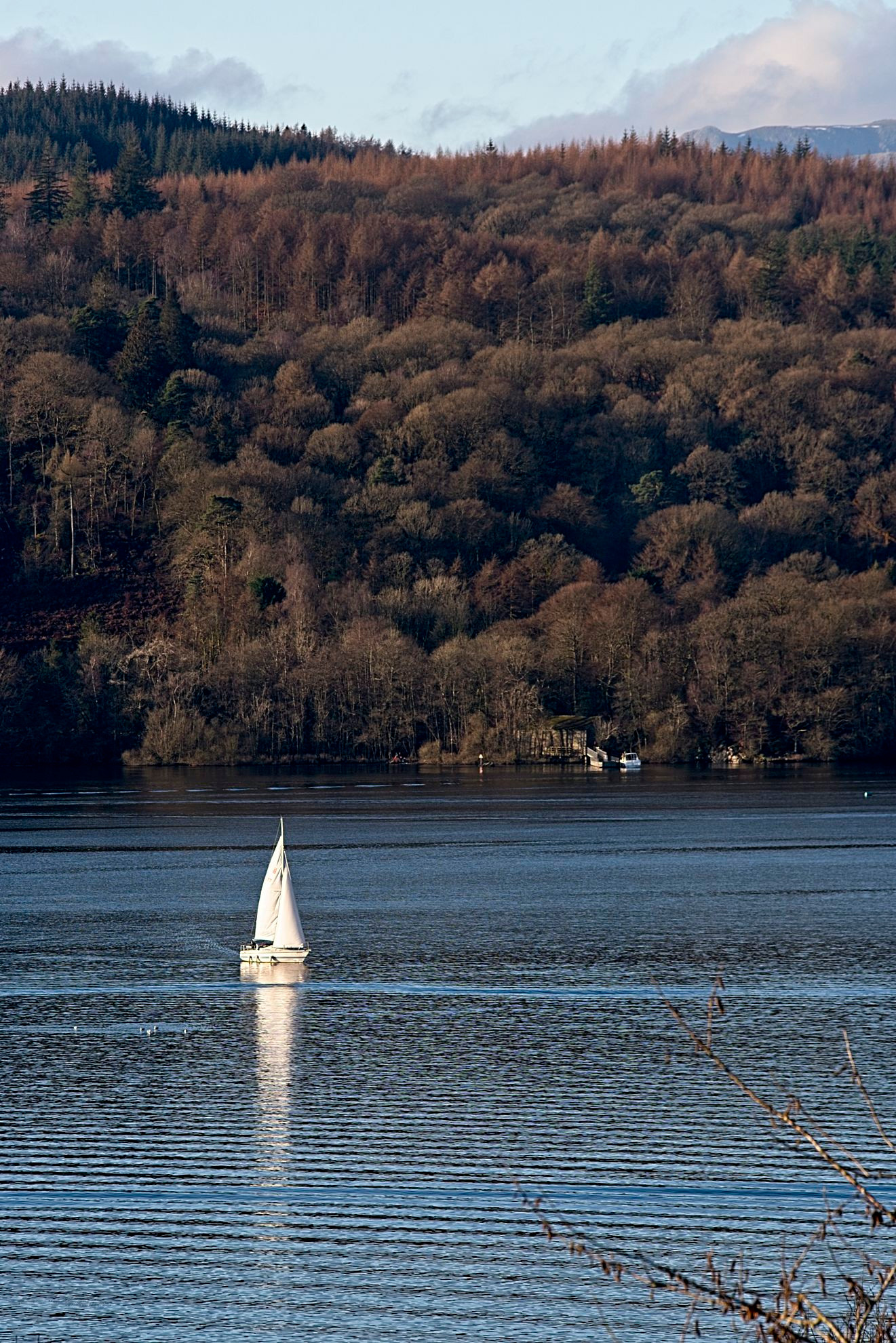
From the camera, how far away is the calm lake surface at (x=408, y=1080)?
19969mm

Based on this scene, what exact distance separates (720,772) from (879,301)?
329 ft

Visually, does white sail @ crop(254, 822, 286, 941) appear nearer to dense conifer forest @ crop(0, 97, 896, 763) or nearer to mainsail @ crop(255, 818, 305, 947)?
mainsail @ crop(255, 818, 305, 947)

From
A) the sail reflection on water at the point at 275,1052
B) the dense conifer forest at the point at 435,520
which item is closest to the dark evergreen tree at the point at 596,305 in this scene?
the dense conifer forest at the point at 435,520

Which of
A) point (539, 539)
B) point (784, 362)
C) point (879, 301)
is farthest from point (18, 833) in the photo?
point (879, 301)

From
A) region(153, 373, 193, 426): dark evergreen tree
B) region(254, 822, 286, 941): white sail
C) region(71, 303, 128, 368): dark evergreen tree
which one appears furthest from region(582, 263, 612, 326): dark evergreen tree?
region(254, 822, 286, 941): white sail

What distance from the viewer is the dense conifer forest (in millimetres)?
121125

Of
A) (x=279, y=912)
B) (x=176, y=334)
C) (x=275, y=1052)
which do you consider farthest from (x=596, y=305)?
(x=275, y=1052)

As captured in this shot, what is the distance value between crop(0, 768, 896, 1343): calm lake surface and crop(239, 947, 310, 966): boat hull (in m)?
0.67

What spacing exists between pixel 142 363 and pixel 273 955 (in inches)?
4848

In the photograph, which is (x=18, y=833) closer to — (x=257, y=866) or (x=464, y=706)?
(x=257, y=866)

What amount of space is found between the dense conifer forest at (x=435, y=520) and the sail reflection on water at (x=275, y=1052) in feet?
259

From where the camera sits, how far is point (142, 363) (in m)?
157

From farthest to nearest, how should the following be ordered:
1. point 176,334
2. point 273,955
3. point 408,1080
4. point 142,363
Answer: point 176,334 → point 142,363 → point 273,955 → point 408,1080

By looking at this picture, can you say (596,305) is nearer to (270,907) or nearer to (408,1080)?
(270,907)
